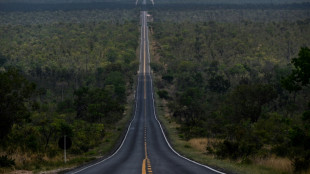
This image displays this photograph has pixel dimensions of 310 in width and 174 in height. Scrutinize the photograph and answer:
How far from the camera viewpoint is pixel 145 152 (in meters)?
41.6

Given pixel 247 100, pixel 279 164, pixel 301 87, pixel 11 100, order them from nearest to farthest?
pixel 301 87 < pixel 279 164 < pixel 11 100 < pixel 247 100

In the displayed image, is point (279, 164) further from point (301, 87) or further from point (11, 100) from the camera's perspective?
point (11, 100)

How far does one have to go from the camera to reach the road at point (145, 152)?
895 inches

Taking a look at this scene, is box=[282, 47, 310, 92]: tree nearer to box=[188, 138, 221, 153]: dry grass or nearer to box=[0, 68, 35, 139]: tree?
box=[0, 68, 35, 139]: tree

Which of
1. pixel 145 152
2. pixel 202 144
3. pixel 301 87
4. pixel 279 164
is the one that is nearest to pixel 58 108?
pixel 202 144

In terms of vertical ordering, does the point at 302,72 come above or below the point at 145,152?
above

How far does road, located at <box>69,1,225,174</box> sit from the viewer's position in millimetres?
22734

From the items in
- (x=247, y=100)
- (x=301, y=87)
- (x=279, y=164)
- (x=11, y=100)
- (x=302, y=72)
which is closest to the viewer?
(x=301, y=87)

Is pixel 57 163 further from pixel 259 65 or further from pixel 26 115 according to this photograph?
pixel 259 65

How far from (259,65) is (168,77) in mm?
48641

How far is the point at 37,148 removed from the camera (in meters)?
32.8

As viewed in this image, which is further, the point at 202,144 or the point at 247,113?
the point at 247,113

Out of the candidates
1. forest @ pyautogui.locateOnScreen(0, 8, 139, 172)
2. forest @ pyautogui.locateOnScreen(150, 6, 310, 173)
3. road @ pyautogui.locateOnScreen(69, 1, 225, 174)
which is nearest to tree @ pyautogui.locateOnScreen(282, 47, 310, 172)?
forest @ pyautogui.locateOnScreen(150, 6, 310, 173)

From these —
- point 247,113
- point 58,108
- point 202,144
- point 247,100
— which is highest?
point 247,100
